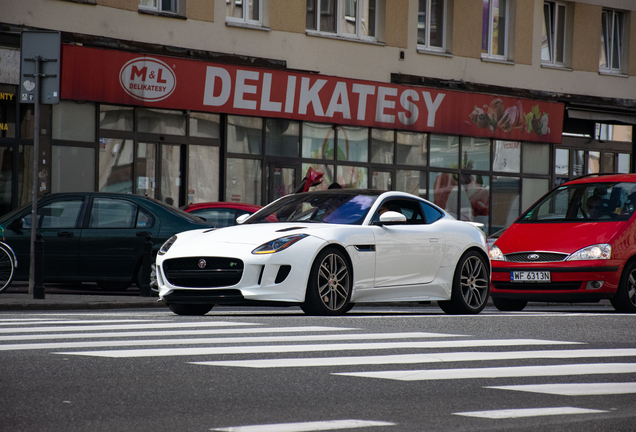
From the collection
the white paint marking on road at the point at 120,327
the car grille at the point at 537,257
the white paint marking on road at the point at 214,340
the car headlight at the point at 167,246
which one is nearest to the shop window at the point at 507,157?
the car grille at the point at 537,257

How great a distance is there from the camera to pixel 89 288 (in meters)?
17.3

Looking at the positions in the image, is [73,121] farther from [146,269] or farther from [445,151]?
[445,151]

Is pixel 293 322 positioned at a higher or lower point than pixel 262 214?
lower

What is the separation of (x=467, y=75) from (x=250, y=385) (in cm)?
2294

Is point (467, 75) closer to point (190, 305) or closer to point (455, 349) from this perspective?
point (190, 305)

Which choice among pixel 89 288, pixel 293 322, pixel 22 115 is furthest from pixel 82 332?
pixel 22 115

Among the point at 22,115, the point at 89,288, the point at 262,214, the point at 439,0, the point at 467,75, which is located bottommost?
the point at 89,288

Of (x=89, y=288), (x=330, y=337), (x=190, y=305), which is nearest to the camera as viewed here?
(x=330, y=337)

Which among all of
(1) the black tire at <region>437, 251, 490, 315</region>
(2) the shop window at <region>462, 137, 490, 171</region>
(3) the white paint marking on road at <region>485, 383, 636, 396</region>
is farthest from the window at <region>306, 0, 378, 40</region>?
(3) the white paint marking on road at <region>485, 383, 636, 396</region>

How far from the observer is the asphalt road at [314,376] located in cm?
511

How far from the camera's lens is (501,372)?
678 cm

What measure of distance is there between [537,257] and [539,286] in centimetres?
36

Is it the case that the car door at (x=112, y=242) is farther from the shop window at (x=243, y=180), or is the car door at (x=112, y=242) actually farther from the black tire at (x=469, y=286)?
the shop window at (x=243, y=180)

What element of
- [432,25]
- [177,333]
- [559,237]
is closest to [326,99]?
[432,25]
